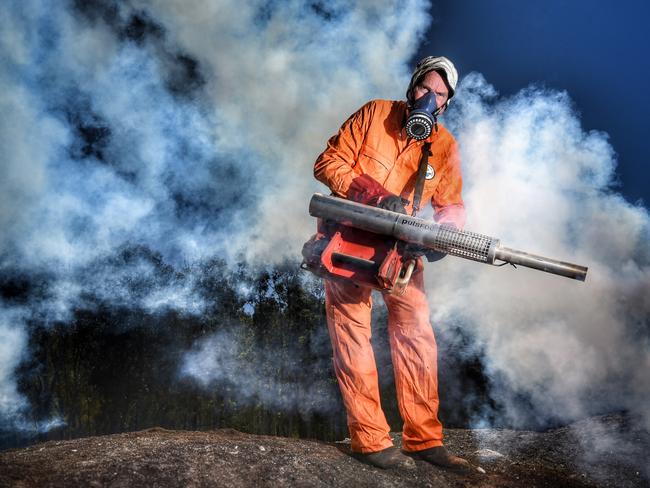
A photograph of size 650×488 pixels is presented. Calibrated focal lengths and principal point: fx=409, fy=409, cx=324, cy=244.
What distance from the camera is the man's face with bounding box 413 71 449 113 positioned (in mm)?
3831

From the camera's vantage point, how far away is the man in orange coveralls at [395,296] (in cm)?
338

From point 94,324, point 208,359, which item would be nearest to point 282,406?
point 208,359

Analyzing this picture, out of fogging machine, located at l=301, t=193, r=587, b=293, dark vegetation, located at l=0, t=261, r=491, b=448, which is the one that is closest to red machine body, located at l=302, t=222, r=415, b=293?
fogging machine, located at l=301, t=193, r=587, b=293

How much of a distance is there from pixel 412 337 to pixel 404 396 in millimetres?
507

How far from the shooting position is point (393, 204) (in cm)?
326

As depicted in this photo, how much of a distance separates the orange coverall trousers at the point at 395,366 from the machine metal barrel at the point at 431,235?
2.09 feet

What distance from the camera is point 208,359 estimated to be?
49.9 ft

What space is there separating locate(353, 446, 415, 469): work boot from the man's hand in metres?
1.91

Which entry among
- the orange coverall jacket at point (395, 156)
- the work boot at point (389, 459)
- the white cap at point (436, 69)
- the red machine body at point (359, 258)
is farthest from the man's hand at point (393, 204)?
the work boot at point (389, 459)

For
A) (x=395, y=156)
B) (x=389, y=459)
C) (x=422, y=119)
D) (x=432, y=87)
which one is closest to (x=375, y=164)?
(x=395, y=156)

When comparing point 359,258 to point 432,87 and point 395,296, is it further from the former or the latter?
point 432,87

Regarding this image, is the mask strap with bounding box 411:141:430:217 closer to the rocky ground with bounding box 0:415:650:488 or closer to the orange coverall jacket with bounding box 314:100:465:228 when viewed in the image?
the orange coverall jacket with bounding box 314:100:465:228

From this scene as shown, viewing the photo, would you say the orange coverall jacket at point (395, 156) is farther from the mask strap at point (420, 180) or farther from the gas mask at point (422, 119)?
the gas mask at point (422, 119)

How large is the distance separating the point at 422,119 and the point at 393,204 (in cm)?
88
